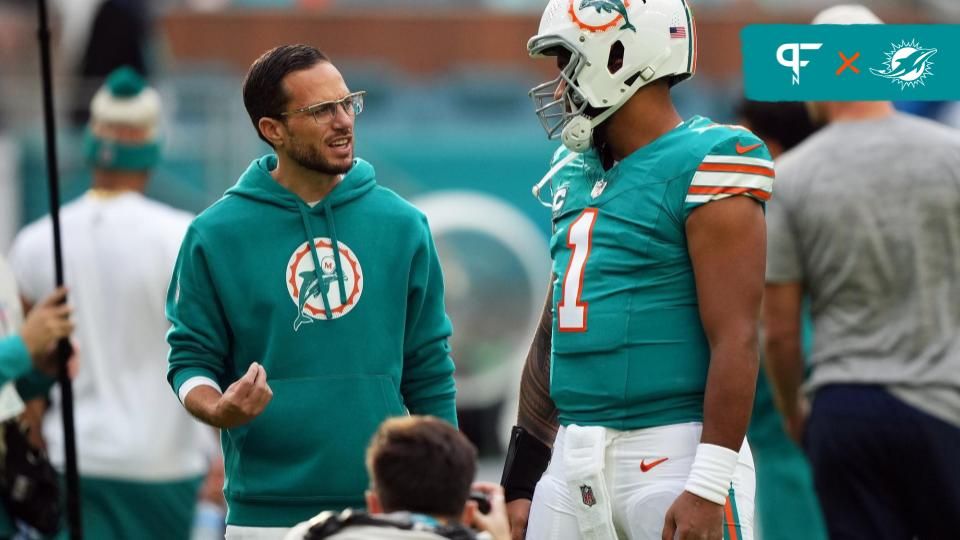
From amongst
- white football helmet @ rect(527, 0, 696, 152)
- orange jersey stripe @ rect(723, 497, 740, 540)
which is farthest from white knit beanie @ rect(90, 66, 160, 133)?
orange jersey stripe @ rect(723, 497, 740, 540)

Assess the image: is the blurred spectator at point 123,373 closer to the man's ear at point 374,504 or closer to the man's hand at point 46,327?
the man's hand at point 46,327

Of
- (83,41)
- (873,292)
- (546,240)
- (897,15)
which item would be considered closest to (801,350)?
(873,292)

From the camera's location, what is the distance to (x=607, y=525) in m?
4.25

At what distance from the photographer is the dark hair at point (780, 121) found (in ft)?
23.5

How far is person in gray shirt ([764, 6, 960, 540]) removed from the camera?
5.85 m

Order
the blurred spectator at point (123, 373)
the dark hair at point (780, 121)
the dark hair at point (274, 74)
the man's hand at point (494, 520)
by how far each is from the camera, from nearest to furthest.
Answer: the man's hand at point (494, 520) → the dark hair at point (274, 74) → the blurred spectator at point (123, 373) → the dark hair at point (780, 121)

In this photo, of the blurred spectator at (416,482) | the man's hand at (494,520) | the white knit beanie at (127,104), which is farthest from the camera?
the white knit beanie at (127,104)

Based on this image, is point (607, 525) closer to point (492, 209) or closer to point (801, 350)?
point (801, 350)

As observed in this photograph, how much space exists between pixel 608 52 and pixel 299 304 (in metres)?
0.95

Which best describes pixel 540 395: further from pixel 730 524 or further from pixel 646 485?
pixel 730 524

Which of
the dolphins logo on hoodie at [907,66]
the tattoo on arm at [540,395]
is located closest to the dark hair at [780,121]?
the dolphins logo on hoodie at [907,66]

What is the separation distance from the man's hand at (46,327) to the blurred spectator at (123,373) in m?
1.29

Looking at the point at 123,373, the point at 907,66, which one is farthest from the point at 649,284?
the point at 123,373

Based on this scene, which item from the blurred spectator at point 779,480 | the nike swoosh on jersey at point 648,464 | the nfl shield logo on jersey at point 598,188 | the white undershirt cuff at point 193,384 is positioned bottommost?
the blurred spectator at point 779,480
